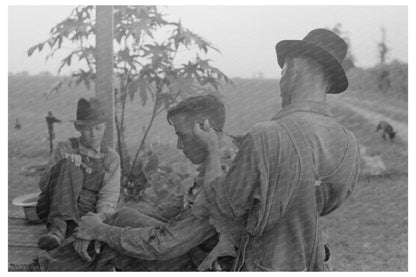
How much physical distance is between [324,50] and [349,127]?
1.65m

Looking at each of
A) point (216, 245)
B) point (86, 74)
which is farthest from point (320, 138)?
point (86, 74)

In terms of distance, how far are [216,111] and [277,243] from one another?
619 mm

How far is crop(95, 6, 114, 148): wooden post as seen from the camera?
2.94 metres

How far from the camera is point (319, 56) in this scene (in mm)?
2221

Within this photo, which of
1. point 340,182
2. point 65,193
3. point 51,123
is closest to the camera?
point 340,182

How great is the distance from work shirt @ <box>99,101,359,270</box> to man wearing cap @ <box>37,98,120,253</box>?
441 mm

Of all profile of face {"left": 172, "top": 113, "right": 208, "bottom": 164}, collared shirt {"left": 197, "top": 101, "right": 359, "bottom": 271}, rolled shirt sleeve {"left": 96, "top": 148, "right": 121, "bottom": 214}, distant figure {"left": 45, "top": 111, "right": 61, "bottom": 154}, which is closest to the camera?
collared shirt {"left": 197, "top": 101, "right": 359, "bottom": 271}

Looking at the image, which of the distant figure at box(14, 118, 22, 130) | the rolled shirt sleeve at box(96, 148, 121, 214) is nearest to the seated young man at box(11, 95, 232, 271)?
the rolled shirt sleeve at box(96, 148, 121, 214)

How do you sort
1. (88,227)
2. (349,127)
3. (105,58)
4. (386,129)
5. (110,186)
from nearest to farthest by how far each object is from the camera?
1. (88,227)
2. (110,186)
3. (105,58)
4. (349,127)
5. (386,129)

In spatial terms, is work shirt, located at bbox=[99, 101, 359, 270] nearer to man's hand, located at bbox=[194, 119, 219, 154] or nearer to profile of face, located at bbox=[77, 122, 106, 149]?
man's hand, located at bbox=[194, 119, 219, 154]

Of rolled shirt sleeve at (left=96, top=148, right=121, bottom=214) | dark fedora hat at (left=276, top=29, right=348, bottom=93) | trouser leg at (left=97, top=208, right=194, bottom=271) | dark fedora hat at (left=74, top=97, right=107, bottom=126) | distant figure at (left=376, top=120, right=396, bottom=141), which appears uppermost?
dark fedora hat at (left=276, top=29, right=348, bottom=93)

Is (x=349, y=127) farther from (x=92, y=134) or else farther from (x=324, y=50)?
(x=92, y=134)

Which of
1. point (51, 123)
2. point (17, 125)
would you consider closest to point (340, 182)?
point (51, 123)

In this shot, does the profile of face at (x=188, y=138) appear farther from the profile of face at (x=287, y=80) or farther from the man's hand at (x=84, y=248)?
the man's hand at (x=84, y=248)
